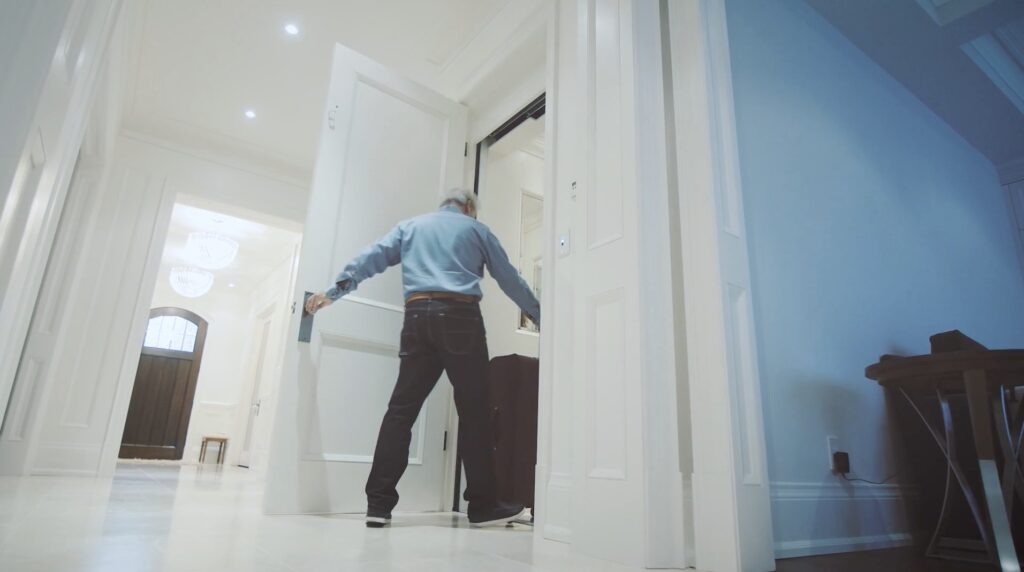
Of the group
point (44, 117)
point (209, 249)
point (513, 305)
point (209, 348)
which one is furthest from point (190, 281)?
point (44, 117)

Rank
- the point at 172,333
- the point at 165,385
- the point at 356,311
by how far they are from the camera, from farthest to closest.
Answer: the point at 172,333, the point at 165,385, the point at 356,311

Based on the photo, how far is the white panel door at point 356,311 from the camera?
2402 millimetres

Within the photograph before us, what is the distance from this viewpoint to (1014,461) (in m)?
1.52

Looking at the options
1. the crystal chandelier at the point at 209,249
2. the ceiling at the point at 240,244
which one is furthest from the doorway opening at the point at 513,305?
the crystal chandelier at the point at 209,249

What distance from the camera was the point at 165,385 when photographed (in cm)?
880

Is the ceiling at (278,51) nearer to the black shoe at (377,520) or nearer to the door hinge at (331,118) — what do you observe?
the door hinge at (331,118)

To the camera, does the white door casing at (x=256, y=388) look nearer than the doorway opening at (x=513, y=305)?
No

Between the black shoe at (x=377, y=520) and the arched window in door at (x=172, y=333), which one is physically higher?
the arched window in door at (x=172, y=333)

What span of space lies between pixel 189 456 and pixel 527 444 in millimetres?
8206

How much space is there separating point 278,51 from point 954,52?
159 inches

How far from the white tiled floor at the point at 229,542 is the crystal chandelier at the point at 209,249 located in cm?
452

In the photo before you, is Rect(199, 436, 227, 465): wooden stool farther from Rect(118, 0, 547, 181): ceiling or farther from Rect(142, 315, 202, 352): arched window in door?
Rect(118, 0, 547, 181): ceiling

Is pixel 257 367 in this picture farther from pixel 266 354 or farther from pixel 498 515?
pixel 498 515

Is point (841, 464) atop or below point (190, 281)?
below
